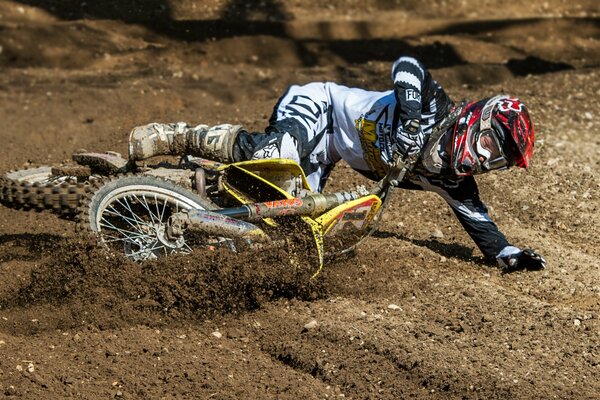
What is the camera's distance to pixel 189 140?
20.1 ft

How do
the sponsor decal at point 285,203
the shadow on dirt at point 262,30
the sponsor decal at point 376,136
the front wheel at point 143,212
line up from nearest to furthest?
the front wheel at point 143,212
the sponsor decal at point 285,203
the sponsor decal at point 376,136
the shadow on dirt at point 262,30

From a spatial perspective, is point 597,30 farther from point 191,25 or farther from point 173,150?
point 173,150

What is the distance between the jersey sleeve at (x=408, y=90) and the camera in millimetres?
6133

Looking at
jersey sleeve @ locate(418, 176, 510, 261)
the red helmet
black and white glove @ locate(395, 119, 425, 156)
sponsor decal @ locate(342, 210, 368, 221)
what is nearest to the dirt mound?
sponsor decal @ locate(342, 210, 368, 221)

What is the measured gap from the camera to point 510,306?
6.16 metres

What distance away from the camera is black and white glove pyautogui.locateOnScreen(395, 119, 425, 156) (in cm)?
616

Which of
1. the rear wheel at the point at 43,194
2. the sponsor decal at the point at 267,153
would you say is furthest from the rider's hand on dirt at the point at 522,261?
the rear wheel at the point at 43,194

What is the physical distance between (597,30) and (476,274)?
35.1 feet

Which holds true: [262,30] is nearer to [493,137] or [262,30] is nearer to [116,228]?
[493,137]

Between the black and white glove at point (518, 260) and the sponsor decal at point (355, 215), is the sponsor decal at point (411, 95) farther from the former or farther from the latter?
the black and white glove at point (518, 260)

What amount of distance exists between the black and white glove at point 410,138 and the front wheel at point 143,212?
1391 millimetres

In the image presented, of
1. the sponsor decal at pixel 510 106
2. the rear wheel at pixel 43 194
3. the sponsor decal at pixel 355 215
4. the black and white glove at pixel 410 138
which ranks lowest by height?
the sponsor decal at pixel 355 215

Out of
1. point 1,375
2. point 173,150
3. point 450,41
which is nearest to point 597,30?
point 450,41

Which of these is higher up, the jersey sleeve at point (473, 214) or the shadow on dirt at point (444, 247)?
the jersey sleeve at point (473, 214)
